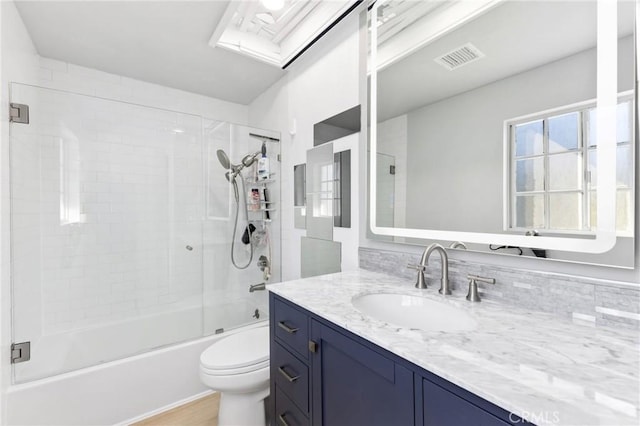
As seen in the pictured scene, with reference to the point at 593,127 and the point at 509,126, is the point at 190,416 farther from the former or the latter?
the point at 593,127

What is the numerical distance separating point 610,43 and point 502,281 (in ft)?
2.56

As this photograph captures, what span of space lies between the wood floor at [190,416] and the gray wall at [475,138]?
1.67m

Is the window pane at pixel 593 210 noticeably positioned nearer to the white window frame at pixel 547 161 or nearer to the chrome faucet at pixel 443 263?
the white window frame at pixel 547 161

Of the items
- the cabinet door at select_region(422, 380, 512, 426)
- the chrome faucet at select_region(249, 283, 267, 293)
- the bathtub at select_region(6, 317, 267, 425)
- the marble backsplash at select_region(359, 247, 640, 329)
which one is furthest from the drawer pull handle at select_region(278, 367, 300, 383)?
the chrome faucet at select_region(249, 283, 267, 293)

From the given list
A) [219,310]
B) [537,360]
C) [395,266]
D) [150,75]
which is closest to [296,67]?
[150,75]

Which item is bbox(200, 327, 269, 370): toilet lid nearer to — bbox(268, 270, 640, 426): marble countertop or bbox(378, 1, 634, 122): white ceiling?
bbox(268, 270, 640, 426): marble countertop

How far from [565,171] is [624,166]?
0.13m

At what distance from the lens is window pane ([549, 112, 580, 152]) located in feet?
2.79

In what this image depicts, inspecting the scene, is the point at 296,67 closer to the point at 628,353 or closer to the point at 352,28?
the point at 352,28

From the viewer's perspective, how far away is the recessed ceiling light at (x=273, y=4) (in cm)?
159

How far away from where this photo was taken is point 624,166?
2.51ft

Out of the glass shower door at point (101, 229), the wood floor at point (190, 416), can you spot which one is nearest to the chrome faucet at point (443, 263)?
the wood floor at point (190, 416)

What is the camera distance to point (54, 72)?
218 cm

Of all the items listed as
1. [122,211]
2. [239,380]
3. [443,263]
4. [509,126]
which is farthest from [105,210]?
[509,126]
